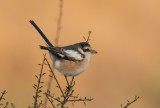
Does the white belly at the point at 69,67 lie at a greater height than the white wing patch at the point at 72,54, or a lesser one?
lesser

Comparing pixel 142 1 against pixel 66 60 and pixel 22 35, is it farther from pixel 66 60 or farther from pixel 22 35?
pixel 66 60

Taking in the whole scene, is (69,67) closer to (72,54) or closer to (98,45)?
(72,54)

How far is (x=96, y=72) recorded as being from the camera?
11.1 m

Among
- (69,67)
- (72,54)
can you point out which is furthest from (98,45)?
(69,67)

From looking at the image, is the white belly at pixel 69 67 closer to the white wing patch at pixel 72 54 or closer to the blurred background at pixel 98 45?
the white wing patch at pixel 72 54

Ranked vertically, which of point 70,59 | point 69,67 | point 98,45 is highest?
point 98,45

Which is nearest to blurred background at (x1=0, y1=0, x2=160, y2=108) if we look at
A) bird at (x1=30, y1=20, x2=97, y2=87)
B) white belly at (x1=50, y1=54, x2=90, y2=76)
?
bird at (x1=30, y1=20, x2=97, y2=87)

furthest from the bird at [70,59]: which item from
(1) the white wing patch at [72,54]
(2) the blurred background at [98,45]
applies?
(2) the blurred background at [98,45]

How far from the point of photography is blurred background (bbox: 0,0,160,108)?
10.3 meters

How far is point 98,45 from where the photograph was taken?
1199 centimetres

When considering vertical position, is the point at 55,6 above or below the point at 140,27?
above

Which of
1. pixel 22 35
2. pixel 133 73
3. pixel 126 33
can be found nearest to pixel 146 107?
pixel 133 73

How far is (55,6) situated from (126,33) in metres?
2.51

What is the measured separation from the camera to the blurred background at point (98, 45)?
33.7 feet
